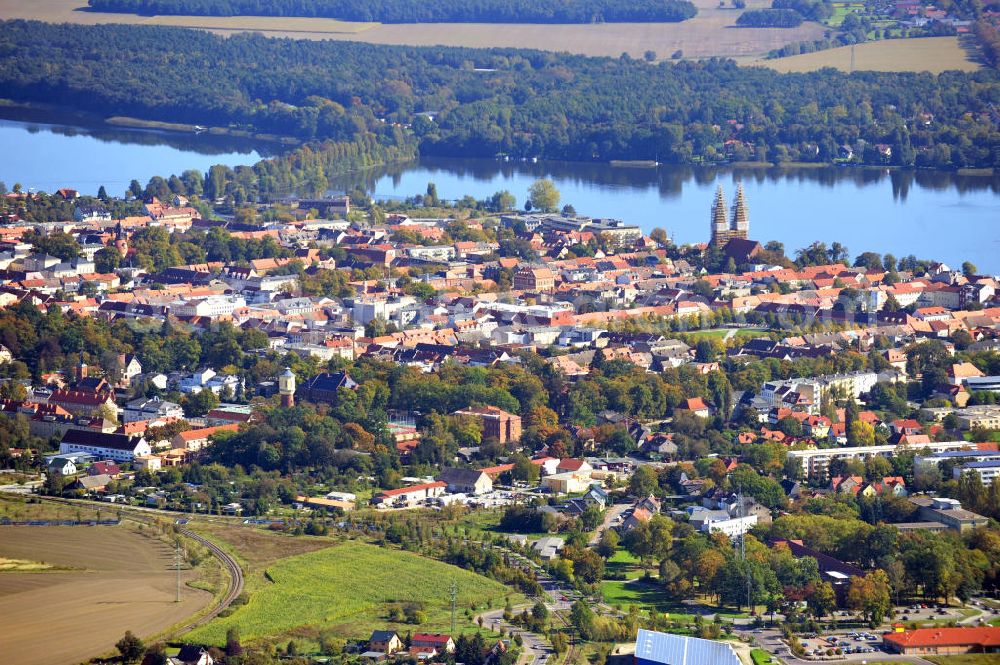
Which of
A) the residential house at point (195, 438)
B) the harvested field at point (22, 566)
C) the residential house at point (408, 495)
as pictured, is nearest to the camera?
the harvested field at point (22, 566)

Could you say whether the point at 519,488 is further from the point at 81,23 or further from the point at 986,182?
the point at 81,23

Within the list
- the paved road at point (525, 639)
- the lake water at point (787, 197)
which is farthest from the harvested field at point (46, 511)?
the lake water at point (787, 197)

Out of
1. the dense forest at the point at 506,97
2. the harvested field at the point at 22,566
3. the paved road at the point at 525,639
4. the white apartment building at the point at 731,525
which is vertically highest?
the paved road at the point at 525,639

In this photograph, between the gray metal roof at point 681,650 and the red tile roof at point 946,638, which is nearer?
the gray metal roof at point 681,650

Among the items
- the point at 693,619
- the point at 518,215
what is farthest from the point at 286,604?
the point at 518,215

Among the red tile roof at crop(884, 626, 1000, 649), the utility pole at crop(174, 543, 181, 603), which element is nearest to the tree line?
the utility pole at crop(174, 543, 181, 603)

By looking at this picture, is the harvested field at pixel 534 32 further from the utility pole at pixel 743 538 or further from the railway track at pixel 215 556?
the utility pole at pixel 743 538
